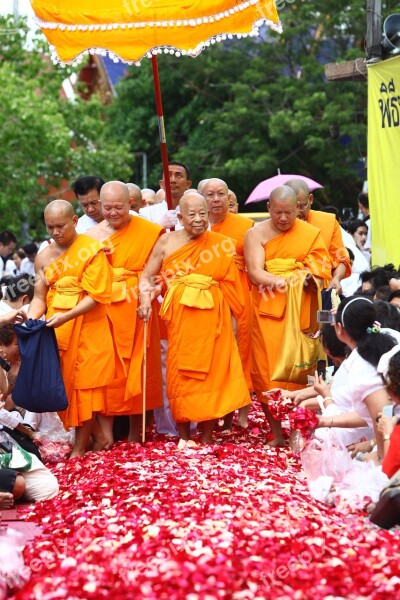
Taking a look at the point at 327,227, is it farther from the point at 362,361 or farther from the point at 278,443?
the point at 362,361

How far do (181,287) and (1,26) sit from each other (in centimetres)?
1922

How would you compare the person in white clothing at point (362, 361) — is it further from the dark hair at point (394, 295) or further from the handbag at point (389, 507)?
the dark hair at point (394, 295)

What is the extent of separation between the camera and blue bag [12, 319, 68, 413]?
788 cm

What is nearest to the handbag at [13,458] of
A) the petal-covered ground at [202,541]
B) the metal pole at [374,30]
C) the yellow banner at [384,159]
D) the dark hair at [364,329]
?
the petal-covered ground at [202,541]

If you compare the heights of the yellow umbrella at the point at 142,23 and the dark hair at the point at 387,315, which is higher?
the yellow umbrella at the point at 142,23

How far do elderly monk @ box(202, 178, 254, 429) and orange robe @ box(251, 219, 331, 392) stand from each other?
0.49m

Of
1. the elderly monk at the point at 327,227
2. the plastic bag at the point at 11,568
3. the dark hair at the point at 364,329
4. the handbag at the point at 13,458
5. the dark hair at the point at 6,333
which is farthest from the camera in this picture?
the elderly monk at the point at 327,227

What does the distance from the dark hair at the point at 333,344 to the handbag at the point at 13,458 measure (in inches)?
78.8

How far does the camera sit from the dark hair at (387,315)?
22.5ft

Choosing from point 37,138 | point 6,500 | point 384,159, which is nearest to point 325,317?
point 6,500

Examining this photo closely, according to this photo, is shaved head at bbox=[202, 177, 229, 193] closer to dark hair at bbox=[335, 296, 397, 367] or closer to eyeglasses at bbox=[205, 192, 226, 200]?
eyeglasses at bbox=[205, 192, 226, 200]

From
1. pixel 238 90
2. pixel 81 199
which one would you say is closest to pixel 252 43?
Result: pixel 238 90

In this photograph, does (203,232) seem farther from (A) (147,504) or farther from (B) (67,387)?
(A) (147,504)

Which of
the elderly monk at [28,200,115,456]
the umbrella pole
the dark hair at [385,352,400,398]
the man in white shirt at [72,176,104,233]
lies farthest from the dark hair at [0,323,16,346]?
the dark hair at [385,352,400,398]
